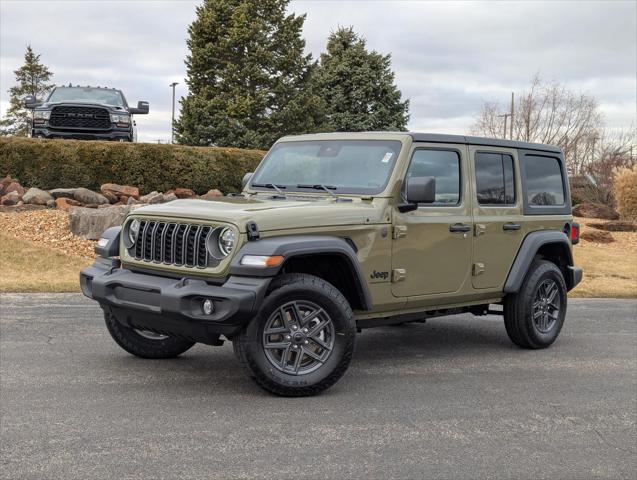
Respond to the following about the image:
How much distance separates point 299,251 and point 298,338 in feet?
2.05

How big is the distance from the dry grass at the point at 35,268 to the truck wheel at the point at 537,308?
246 inches

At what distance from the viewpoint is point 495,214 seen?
290 inches

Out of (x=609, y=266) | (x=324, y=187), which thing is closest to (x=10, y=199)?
(x=324, y=187)

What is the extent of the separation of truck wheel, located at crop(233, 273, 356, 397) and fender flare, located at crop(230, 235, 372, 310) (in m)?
0.21

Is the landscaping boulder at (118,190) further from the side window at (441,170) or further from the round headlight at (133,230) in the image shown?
the side window at (441,170)

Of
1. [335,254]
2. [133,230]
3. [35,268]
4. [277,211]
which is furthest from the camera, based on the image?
[35,268]

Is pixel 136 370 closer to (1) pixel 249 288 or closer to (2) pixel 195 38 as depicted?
(1) pixel 249 288

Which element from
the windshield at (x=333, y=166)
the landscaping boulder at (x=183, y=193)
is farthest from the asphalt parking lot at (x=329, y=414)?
the landscaping boulder at (x=183, y=193)

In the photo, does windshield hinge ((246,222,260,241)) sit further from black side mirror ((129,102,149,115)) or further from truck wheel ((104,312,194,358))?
black side mirror ((129,102,149,115))

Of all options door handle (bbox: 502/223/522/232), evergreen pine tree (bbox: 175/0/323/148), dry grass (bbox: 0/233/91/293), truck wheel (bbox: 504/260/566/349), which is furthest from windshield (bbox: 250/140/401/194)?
evergreen pine tree (bbox: 175/0/323/148)

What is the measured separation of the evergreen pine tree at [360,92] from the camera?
112ft

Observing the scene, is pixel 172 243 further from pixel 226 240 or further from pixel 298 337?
pixel 298 337

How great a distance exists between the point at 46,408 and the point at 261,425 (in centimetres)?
145

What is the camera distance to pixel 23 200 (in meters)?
16.3
